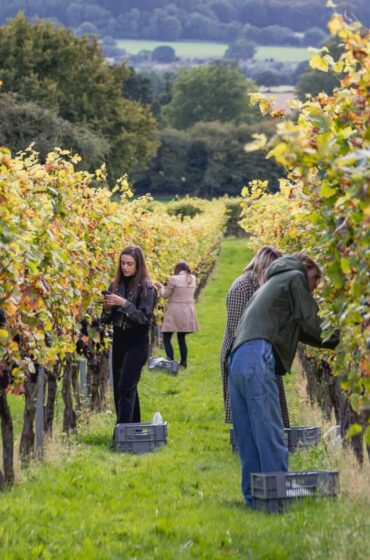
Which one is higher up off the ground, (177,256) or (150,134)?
(150,134)

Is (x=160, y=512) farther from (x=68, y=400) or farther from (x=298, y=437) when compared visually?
(x=68, y=400)

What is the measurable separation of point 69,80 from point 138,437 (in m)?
48.9

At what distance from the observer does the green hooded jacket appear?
7203mm

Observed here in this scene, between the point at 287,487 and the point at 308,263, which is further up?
the point at 308,263

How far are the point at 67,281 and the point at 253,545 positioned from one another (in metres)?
3.17

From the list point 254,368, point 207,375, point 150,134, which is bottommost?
point 207,375

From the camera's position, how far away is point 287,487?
742 cm

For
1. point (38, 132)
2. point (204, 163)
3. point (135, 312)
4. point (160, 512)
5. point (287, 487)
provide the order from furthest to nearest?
point (204, 163), point (38, 132), point (135, 312), point (160, 512), point (287, 487)

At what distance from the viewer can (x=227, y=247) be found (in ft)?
179

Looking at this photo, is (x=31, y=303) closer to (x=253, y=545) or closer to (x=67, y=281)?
(x=67, y=281)


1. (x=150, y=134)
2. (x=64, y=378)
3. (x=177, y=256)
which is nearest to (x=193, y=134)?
(x=150, y=134)

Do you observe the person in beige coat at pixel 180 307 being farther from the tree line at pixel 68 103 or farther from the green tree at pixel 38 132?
the green tree at pixel 38 132

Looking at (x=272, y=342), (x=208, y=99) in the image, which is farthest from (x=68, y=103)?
(x=208, y=99)

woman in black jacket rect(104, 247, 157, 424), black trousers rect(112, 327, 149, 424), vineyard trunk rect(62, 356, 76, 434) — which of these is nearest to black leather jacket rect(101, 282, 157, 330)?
woman in black jacket rect(104, 247, 157, 424)
